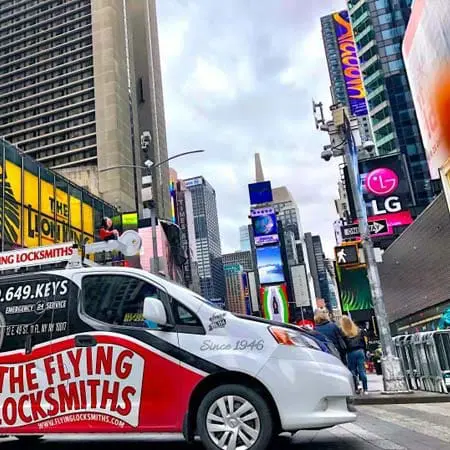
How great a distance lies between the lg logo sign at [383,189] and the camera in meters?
41.0

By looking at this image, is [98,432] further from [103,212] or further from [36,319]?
[103,212]

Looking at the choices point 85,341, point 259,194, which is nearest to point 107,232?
point 85,341

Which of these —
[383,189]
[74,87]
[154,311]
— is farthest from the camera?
[74,87]

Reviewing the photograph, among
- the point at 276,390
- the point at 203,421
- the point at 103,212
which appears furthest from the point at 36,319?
the point at 103,212

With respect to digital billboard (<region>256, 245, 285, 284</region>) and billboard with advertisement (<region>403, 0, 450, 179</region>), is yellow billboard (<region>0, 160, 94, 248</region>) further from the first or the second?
digital billboard (<region>256, 245, 285, 284</region>)

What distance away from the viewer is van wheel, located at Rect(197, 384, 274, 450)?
448cm

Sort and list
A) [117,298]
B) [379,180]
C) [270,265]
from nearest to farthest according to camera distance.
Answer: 1. [117,298]
2. [379,180]
3. [270,265]

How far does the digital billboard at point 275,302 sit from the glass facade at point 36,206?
161 feet

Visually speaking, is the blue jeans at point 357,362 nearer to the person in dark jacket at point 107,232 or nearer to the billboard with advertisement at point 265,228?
the person in dark jacket at point 107,232

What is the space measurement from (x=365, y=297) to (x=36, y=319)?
47.0 m

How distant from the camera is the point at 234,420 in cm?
455

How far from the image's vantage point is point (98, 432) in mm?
4902

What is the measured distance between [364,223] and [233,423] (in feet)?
28.7

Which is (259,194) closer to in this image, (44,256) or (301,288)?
(301,288)
